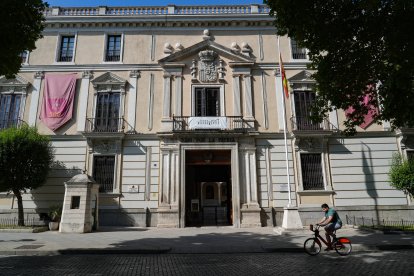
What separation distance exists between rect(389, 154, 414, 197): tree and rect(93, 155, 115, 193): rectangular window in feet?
54.1

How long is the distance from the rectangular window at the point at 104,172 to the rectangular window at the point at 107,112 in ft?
6.01

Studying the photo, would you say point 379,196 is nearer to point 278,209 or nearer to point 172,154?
point 278,209

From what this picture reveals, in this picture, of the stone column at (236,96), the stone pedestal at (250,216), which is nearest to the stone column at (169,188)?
the stone pedestal at (250,216)

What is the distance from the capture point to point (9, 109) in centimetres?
1983

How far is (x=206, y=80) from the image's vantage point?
20000 millimetres

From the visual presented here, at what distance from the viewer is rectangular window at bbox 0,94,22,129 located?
19484 millimetres

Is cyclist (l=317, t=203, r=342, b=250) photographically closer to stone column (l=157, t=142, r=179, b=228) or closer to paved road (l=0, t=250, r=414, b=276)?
paved road (l=0, t=250, r=414, b=276)

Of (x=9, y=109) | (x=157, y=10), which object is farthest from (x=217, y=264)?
(x=157, y=10)

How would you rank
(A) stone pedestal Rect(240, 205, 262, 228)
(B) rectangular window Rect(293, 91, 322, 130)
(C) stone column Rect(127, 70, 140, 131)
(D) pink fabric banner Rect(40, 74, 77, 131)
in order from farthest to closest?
(D) pink fabric banner Rect(40, 74, 77, 131) → (C) stone column Rect(127, 70, 140, 131) → (B) rectangular window Rect(293, 91, 322, 130) → (A) stone pedestal Rect(240, 205, 262, 228)

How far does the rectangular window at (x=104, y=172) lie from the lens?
60.8 feet

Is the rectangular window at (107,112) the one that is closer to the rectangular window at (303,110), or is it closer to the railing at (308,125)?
the railing at (308,125)

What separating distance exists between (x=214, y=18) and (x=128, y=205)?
1372cm

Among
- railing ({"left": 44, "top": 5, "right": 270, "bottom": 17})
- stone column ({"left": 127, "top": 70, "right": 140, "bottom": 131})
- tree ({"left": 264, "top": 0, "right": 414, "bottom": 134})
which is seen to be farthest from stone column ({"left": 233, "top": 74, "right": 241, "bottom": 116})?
tree ({"left": 264, "top": 0, "right": 414, "bottom": 134})

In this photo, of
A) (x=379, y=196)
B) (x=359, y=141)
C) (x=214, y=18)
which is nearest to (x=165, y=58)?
(x=214, y=18)
